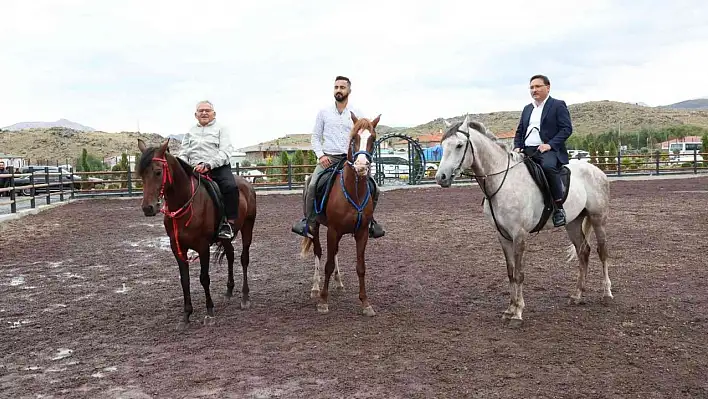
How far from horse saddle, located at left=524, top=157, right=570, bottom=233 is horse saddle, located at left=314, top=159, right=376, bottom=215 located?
1613 millimetres

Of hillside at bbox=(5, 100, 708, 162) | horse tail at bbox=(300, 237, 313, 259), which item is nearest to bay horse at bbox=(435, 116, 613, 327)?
horse tail at bbox=(300, 237, 313, 259)

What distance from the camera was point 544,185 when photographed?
5.61 m

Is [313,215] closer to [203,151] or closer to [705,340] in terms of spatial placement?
[203,151]

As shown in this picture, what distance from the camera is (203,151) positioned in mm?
5887

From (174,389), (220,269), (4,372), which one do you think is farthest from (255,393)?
(220,269)

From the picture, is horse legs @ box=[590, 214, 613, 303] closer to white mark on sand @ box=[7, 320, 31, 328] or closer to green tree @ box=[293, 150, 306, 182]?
white mark on sand @ box=[7, 320, 31, 328]

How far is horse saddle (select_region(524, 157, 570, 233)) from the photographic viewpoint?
18.4 ft

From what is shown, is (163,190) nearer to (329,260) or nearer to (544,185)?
(329,260)

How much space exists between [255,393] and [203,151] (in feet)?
9.49

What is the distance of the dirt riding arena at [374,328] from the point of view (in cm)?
393

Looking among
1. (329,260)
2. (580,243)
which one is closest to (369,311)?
(329,260)

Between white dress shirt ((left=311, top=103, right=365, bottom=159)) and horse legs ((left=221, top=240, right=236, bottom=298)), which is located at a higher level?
white dress shirt ((left=311, top=103, right=365, bottom=159))

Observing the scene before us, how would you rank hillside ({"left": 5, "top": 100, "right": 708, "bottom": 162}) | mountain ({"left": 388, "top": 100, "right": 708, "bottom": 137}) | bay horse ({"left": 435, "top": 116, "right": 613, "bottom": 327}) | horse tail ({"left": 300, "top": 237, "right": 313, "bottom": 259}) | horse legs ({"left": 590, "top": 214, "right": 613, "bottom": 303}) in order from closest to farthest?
1. bay horse ({"left": 435, "top": 116, "right": 613, "bottom": 327})
2. horse legs ({"left": 590, "top": 214, "right": 613, "bottom": 303})
3. horse tail ({"left": 300, "top": 237, "right": 313, "bottom": 259})
4. hillside ({"left": 5, "top": 100, "right": 708, "bottom": 162})
5. mountain ({"left": 388, "top": 100, "right": 708, "bottom": 137})

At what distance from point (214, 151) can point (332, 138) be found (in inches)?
49.4
